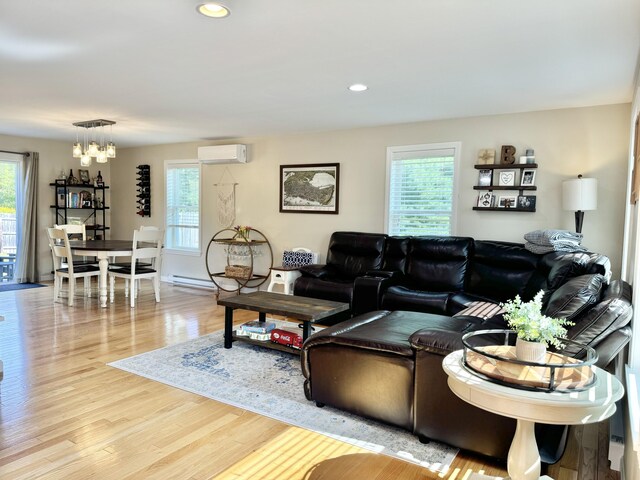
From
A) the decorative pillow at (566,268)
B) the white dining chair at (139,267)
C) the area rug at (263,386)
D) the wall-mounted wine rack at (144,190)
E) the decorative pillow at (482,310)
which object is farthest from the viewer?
the wall-mounted wine rack at (144,190)

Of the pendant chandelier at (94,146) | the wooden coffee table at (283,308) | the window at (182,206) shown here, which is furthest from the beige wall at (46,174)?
the wooden coffee table at (283,308)

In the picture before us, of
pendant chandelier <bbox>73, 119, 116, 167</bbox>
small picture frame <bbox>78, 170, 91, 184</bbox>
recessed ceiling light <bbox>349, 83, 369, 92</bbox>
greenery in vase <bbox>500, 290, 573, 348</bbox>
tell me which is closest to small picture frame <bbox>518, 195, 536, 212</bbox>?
recessed ceiling light <bbox>349, 83, 369, 92</bbox>

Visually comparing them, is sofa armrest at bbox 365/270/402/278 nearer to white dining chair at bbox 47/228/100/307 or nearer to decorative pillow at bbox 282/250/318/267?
decorative pillow at bbox 282/250/318/267

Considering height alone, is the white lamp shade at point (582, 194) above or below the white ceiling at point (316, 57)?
below

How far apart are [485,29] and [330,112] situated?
7.77ft

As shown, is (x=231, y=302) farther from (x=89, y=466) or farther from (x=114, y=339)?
(x=89, y=466)

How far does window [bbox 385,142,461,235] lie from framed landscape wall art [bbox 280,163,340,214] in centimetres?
77

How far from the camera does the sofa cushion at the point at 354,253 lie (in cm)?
519

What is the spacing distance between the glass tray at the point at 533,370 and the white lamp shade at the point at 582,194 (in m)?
2.53

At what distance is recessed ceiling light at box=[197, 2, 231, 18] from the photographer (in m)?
2.22

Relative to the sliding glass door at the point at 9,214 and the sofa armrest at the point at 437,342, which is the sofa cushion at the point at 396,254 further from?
the sliding glass door at the point at 9,214

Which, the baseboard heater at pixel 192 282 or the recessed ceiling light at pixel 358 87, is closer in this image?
the recessed ceiling light at pixel 358 87

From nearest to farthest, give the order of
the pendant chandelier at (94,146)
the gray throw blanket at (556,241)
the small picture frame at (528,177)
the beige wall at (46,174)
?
the gray throw blanket at (556,241) → the small picture frame at (528,177) → the pendant chandelier at (94,146) → the beige wall at (46,174)

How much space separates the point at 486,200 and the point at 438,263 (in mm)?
840
